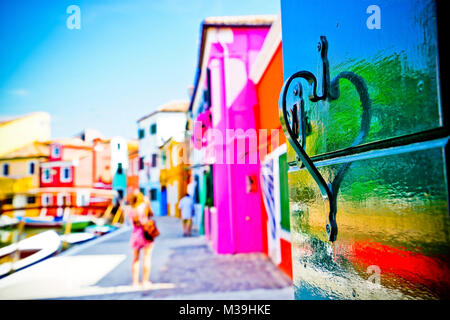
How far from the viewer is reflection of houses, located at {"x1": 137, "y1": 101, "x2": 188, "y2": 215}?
1973cm

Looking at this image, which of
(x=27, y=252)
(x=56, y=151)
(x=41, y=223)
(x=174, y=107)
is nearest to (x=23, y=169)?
(x=56, y=151)

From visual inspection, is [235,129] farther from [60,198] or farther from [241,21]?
[60,198]

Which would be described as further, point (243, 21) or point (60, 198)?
point (60, 198)

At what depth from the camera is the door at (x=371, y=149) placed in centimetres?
56

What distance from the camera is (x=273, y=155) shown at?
230 inches

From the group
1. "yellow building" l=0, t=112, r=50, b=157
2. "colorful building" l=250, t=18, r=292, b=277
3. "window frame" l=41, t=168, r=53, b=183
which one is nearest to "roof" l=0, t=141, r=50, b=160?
"yellow building" l=0, t=112, r=50, b=157

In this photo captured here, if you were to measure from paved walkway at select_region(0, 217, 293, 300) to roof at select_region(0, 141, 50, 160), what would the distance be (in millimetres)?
15377

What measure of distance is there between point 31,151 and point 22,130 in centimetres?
240

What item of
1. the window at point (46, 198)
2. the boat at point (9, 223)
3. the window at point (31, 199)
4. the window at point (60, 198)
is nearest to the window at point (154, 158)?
the window at point (60, 198)

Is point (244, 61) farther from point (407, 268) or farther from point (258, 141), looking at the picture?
point (407, 268)

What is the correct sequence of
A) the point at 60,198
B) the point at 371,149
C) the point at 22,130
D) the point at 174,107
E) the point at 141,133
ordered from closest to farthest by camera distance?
the point at 371,149 < the point at 22,130 < the point at 174,107 < the point at 141,133 < the point at 60,198

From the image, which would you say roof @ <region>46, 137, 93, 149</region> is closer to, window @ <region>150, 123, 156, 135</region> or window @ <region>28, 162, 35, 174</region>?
window @ <region>28, 162, 35, 174</region>

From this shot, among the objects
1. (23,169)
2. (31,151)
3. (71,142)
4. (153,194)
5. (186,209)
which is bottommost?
(153,194)
